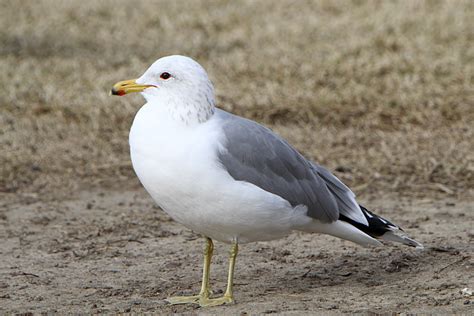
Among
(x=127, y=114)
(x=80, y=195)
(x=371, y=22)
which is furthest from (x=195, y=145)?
(x=371, y=22)

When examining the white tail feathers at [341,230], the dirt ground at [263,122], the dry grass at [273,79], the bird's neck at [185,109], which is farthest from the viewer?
the dry grass at [273,79]

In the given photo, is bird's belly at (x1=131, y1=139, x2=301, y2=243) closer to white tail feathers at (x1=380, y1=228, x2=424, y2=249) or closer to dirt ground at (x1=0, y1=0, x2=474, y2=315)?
dirt ground at (x1=0, y1=0, x2=474, y2=315)

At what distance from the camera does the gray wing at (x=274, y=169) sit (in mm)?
4242

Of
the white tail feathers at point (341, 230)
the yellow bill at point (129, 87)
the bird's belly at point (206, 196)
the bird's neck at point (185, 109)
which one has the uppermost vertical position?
the yellow bill at point (129, 87)

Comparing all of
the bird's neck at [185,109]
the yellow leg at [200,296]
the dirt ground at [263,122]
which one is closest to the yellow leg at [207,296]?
the yellow leg at [200,296]

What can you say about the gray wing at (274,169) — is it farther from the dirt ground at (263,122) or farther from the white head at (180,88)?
the dirt ground at (263,122)

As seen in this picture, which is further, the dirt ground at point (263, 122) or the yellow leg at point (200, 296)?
the dirt ground at point (263, 122)

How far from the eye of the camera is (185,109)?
4.24 meters

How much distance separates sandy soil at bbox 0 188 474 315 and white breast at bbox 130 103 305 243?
39cm

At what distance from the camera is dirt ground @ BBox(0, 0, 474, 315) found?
470 centimetres

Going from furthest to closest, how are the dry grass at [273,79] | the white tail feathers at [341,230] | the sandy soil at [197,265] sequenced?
the dry grass at [273,79]
the white tail feathers at [341,230]
the sandy soil at [197,265]

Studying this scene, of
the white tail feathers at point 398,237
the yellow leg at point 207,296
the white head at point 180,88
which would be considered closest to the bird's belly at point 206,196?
the yellow leg at point 207,296

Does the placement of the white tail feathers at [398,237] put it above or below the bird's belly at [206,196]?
below

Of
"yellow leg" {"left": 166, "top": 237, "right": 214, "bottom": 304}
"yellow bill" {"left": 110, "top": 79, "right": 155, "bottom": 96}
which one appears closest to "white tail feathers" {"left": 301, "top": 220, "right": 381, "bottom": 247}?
"yellow leg" {"left": 166, "top": 237, "right": 214, "bottom": 304}
